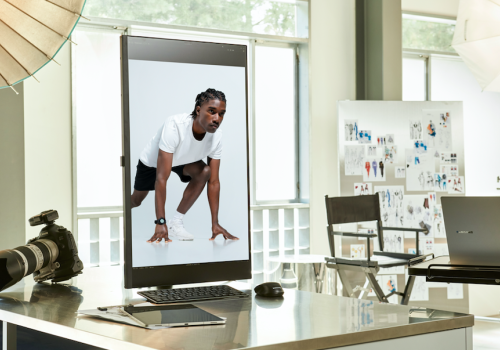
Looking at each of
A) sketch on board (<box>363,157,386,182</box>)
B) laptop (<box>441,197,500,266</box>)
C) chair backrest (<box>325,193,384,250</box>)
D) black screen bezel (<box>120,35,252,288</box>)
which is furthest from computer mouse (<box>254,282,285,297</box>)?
sketch on board (<box>363,157,386,182</box>)

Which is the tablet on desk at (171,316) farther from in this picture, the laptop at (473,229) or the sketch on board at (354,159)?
the sketch on board at (354,159)

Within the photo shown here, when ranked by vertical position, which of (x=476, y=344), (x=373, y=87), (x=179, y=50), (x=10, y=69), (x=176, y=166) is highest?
(x=373, y=87)

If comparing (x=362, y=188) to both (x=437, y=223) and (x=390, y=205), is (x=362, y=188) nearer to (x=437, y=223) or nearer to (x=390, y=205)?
(x=390, y=205)

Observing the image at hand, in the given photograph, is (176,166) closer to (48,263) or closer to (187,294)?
(187,294)

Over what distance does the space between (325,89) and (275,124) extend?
1.96ft

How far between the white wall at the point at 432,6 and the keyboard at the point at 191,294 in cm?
467

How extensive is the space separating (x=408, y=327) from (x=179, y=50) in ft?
3.52

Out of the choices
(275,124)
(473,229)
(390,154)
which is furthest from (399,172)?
(473,229)

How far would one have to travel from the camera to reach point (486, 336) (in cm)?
494

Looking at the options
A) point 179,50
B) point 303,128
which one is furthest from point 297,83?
point 179,50

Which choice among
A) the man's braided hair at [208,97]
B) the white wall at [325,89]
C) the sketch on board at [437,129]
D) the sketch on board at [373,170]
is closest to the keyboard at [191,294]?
the man's braided hair at [208,97]

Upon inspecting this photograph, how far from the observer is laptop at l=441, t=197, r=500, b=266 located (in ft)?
8.08

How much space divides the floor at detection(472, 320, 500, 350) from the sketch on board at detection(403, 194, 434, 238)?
100 centimetres

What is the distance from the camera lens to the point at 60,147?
424cm
